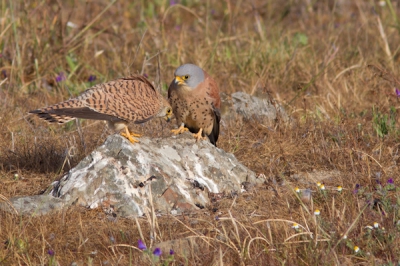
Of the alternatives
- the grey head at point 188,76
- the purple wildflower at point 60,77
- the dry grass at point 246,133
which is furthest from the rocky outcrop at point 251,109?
the purple wildflower at point 60,77

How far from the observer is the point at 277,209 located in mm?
3600

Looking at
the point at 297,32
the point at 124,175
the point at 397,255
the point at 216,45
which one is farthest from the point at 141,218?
the point at 297,32

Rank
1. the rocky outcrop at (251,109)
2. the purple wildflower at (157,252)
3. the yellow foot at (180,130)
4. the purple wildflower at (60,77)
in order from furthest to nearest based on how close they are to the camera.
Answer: the purple wildflower at (60,77) < the rocky outcrop at (251,109) < the yellow foot at (180,130) < the purple wildflower at (157,252)

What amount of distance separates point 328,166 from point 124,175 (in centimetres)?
142

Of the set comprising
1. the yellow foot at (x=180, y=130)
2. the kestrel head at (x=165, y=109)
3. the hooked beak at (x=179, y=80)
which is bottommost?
the yellow foot at (x=180, y=130)

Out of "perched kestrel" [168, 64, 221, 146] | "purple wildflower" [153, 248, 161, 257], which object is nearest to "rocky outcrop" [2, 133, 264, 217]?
"perched kestrel" [168, 64, 221, 146]

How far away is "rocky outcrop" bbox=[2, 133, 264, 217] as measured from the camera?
3629 mm

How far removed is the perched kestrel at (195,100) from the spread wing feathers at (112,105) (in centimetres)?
38

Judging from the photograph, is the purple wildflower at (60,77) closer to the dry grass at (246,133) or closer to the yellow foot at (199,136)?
the dry grass at (246,133)

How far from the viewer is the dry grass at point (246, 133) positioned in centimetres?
309

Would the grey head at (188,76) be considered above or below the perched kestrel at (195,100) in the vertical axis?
above

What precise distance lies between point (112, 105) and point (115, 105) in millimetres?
20

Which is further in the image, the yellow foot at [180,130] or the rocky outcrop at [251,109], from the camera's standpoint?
the rocky outcrop at [251,109]

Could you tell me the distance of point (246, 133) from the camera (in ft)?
16.4
